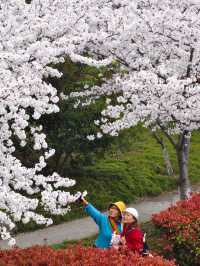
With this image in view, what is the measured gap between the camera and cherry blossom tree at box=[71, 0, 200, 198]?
9766mm

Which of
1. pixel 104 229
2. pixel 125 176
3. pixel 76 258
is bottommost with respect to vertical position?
pixel 125 176

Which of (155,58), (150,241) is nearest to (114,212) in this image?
(150,241)

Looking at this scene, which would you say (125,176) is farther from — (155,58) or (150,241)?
(150,241)

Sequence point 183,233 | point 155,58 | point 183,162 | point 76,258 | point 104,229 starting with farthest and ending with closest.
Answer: point 183,162 → point 155,58 → point 183,233 → point 104,229 → point 76,258

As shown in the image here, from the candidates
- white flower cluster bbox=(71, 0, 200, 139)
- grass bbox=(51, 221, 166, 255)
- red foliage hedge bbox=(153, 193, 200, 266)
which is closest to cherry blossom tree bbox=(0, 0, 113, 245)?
white flower cluster bbox=(71, 0, 200, 139)

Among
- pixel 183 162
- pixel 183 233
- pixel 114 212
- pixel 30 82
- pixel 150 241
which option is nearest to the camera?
pixel 30 82

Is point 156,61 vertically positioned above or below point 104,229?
above

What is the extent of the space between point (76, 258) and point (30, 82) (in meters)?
2.22

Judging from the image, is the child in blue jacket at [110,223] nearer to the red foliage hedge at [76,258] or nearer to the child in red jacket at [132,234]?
the child in red jacket at [132,234]

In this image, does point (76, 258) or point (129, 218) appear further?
point (129, 218)

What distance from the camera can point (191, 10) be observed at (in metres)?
10.7

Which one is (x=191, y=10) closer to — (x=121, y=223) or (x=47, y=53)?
(x=47, y=53)

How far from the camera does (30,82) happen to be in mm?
6727

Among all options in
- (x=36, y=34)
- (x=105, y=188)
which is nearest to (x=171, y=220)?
(x=36, y=34)
